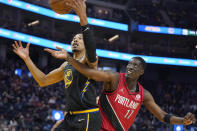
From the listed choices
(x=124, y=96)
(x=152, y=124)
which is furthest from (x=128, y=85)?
(x=152, y=124)

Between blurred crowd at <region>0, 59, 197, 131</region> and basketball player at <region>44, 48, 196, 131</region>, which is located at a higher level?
basketball player at <region>44, 48, 196, 131</region>

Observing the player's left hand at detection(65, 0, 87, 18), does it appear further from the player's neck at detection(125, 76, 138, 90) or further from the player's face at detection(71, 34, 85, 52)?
the player's neck at detection(125, 76, 138, 90)

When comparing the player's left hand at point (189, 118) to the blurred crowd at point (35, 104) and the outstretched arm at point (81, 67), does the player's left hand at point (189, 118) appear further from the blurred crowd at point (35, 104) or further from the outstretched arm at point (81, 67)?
the blurred crowd at point (35, 104)

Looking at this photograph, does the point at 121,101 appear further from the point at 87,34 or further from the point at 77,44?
the point at 87,34

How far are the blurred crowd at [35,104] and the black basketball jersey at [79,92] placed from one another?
8240 mm

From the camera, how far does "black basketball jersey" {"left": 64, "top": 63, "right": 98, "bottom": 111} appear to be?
3412 mm

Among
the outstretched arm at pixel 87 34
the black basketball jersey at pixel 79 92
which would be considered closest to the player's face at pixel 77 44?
the black basketball jersey at pixel 79 92

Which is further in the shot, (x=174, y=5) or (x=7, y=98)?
(x=174, y=5)

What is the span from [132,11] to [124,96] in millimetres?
23349

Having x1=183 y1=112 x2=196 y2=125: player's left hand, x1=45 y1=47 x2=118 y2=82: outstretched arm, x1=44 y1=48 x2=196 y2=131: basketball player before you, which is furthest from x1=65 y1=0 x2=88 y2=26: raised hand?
x1=183 y1=112 x2=196 y2=125: player's left hand

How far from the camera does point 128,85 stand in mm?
4051

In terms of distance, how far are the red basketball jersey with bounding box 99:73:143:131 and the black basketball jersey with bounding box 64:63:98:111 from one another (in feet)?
1.52

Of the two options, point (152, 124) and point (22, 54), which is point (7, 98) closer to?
point (152, 124)

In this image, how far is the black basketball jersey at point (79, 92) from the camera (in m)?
3.41
